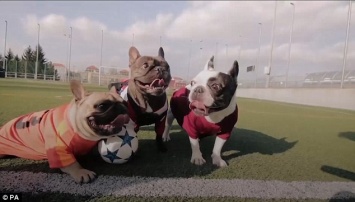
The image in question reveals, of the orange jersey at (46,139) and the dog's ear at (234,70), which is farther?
the dog's ear at (234,70)

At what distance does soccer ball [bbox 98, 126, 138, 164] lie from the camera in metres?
1.81

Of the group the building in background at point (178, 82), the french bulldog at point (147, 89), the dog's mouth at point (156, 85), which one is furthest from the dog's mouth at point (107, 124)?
the building in background at point (178, 82)

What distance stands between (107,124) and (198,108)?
671 mm

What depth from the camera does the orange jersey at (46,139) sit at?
160 cm

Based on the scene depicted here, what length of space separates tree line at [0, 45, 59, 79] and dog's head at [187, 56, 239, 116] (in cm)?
135

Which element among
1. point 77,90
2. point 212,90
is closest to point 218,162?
point 212,90

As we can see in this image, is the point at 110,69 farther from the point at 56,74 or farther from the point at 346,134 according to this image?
the point at 346,134

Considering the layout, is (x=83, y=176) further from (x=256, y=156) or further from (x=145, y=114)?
(x=256, y=156)

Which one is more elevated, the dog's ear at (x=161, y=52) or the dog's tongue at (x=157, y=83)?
the dog's ear at (x=161, y=52)

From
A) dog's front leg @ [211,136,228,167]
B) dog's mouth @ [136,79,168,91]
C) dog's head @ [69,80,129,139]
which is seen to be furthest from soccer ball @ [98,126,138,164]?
dog's front leg @ [211,136,228,167]

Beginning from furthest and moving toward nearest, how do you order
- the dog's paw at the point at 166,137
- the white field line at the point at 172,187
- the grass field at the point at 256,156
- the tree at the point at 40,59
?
the dog's paw at the point at 166,137 → the tree at the point at 40,59 → the grass field at the point at 256,156 → the white field line at the point at 172,187

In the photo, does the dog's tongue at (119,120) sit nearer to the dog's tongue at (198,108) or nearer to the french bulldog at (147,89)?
the french bulldog at (147,89)

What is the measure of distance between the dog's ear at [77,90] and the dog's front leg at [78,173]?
390 mm

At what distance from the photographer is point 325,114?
275cm
